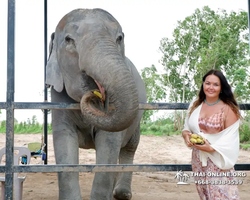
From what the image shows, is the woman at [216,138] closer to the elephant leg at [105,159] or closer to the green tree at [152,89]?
the elephant leg at [105,159]

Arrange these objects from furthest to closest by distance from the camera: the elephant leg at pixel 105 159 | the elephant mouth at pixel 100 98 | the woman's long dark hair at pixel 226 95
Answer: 1. the elephant leg at pixel 105 159
2. the elephant mouth at pixel 100 98
3. the woman's long dark hair at pixel 226 95

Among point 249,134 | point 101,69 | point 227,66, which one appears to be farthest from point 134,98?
point 227,66

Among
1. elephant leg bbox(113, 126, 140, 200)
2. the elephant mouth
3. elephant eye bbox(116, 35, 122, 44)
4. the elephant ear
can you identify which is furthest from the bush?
the elephant mouth

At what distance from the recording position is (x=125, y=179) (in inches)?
193

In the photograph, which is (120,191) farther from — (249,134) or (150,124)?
(150,124)

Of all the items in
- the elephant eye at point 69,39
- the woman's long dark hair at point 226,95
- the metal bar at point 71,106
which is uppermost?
the elephant eye at point 69,39

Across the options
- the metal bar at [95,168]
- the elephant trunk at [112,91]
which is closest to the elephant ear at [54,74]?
the elephant trunk at [112,91]

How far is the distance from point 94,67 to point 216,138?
3.15ft

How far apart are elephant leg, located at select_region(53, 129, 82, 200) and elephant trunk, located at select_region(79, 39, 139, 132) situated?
0.81 meters

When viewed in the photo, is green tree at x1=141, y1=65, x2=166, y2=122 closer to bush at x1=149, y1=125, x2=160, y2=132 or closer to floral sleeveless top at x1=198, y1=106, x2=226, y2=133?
bush at x1=149, y1=125, x2=160, y2=132

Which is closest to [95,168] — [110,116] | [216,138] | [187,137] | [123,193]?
[110,116]

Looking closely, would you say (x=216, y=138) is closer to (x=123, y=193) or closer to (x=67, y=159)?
(x=67, y=159)

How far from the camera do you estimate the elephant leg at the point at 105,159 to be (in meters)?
3.23

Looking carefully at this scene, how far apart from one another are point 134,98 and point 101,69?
1.07 ft
